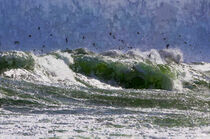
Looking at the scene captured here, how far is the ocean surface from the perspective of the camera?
10.1m

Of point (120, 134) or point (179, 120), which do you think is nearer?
point (120, 134)

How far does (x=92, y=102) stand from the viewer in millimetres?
17141

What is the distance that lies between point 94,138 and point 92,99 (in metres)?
8.87

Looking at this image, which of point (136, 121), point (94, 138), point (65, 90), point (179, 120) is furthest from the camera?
point (65, 90)

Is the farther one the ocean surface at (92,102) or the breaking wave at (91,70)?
the breaking wave at (91,70)

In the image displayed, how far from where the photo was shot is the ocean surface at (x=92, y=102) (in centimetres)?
1010

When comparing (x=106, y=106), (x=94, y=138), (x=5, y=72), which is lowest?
(x=94, y=138)

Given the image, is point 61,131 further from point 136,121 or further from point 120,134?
point 136,121

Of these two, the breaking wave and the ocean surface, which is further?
the breaking wave

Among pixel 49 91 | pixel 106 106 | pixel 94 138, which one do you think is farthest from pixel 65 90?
pixel 94 138

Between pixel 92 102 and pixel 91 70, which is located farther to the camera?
pixel 91 70

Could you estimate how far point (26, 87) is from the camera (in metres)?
18.2

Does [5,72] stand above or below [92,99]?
above

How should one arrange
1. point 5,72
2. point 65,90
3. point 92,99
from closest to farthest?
point 92,99
point 65,90
point 5,72
